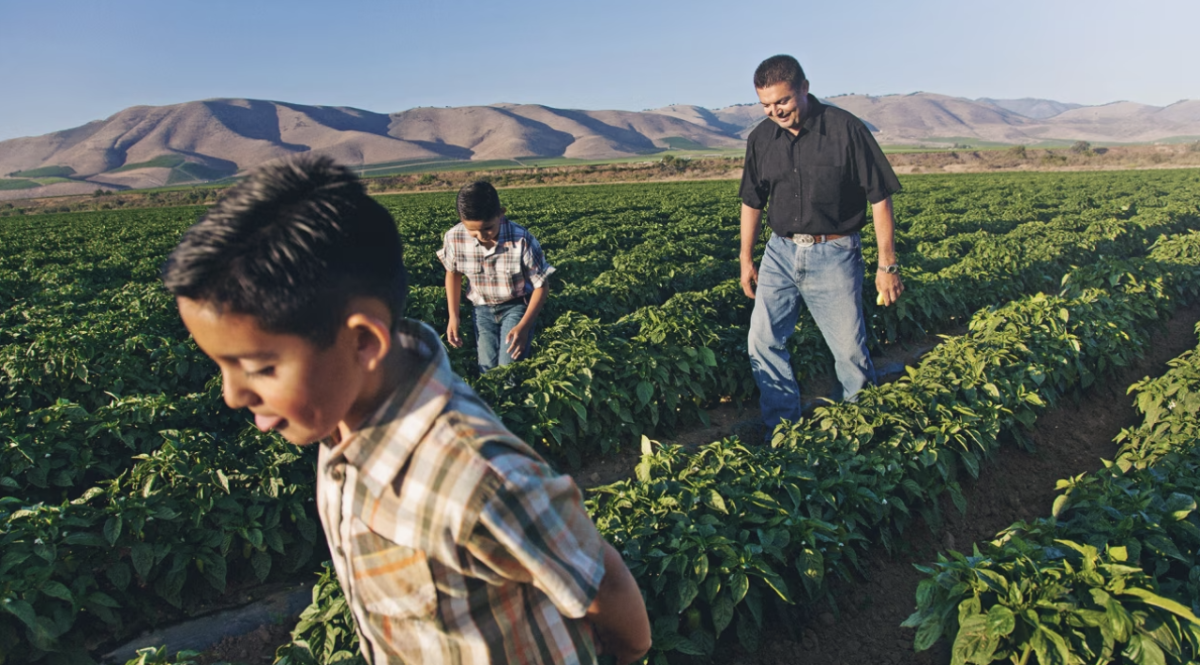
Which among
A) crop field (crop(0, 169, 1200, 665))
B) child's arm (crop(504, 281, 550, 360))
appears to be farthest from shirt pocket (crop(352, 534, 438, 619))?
child's arm (crop(504, 281, 550, 360))

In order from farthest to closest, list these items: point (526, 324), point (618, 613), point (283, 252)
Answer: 1. point (526, 324)
2. point (618, 613)
3. point (283, 252)

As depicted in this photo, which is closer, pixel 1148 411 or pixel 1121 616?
pixel 1121 616

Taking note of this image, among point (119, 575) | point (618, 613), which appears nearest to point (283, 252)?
point (618, 613)

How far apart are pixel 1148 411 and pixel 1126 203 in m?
18.1

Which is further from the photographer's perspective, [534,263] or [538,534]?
[534,263]

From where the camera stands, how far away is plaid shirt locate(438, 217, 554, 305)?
4.68m

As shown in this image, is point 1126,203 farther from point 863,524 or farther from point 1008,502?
point 863,524

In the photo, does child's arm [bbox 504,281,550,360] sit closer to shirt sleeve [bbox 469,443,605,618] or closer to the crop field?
the crop field

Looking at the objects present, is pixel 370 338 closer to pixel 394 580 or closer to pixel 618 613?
pixel 394 580

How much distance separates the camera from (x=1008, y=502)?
13.8ft

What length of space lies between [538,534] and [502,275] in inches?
154

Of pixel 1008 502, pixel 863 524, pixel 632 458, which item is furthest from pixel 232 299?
pixel 1008 502

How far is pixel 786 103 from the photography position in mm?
3959

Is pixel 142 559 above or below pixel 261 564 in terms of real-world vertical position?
above
